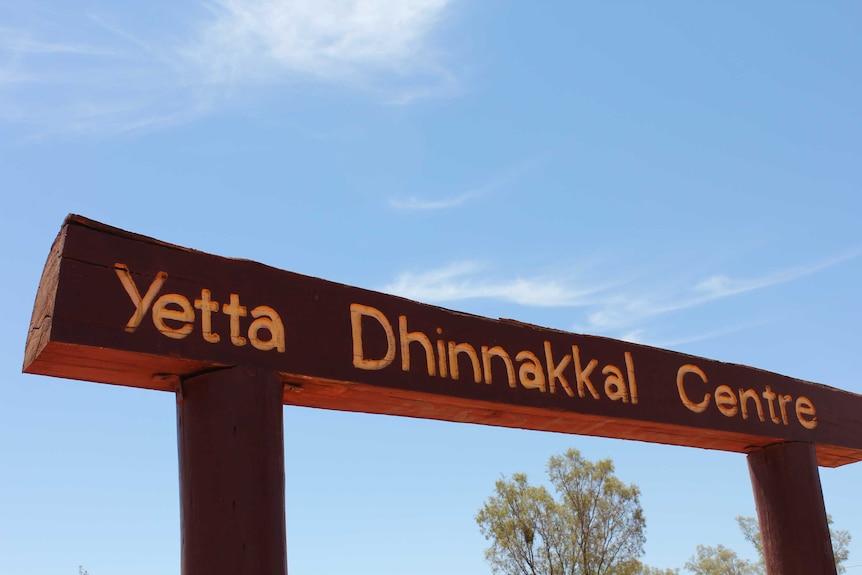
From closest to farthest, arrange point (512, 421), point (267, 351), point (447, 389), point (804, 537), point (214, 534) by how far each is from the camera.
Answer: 1. point (214, 534)
2. point (267, 351)
3. point (447, 389)
4. point (512, 421)
5. point (804, 537)

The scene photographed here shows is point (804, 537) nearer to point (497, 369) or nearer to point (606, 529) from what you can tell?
point (497, 369)

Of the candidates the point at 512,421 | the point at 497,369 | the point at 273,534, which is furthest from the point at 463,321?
the point at 273,534

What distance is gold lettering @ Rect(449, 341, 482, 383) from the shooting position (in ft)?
15.6

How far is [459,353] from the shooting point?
4828 millimetres

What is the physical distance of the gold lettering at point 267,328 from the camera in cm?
409

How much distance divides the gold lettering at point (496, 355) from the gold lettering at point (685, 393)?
4.47 feet

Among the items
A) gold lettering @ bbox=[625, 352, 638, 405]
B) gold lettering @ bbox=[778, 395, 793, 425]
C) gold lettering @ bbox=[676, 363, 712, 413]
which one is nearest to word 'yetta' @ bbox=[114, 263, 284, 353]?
gold lettering @ bbox=[625, 352, 638, 405]

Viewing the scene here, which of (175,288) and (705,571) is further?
(705,571)

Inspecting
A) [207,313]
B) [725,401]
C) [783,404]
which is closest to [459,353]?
[207,313]

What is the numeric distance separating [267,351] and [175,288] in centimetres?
47

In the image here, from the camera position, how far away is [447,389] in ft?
15.4

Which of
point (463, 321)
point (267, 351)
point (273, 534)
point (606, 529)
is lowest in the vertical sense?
point (273, 534)

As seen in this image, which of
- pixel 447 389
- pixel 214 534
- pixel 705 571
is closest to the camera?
pixel 214 534

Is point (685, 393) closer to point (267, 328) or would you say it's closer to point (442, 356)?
point (442, 356)
